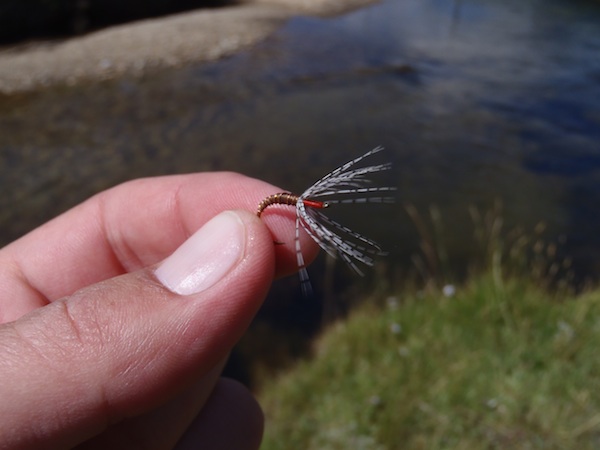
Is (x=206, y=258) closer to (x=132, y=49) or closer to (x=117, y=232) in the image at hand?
(x=117, y=232)

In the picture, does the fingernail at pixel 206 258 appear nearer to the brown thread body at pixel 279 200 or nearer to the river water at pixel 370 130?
the brown thread body at pixel 279 200

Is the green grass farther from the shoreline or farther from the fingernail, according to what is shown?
the shoreline

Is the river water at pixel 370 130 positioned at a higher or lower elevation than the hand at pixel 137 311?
lower

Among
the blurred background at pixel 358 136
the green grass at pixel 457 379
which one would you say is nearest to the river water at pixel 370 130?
the blurred background at pixel 358 136

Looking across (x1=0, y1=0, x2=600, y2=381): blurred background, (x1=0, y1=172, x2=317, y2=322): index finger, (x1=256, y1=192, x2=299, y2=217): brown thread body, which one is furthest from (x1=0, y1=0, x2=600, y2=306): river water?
(x1=256, y1=192, x2=299, y2=217): brown thread body

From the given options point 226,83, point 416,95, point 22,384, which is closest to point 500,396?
point 22,384
